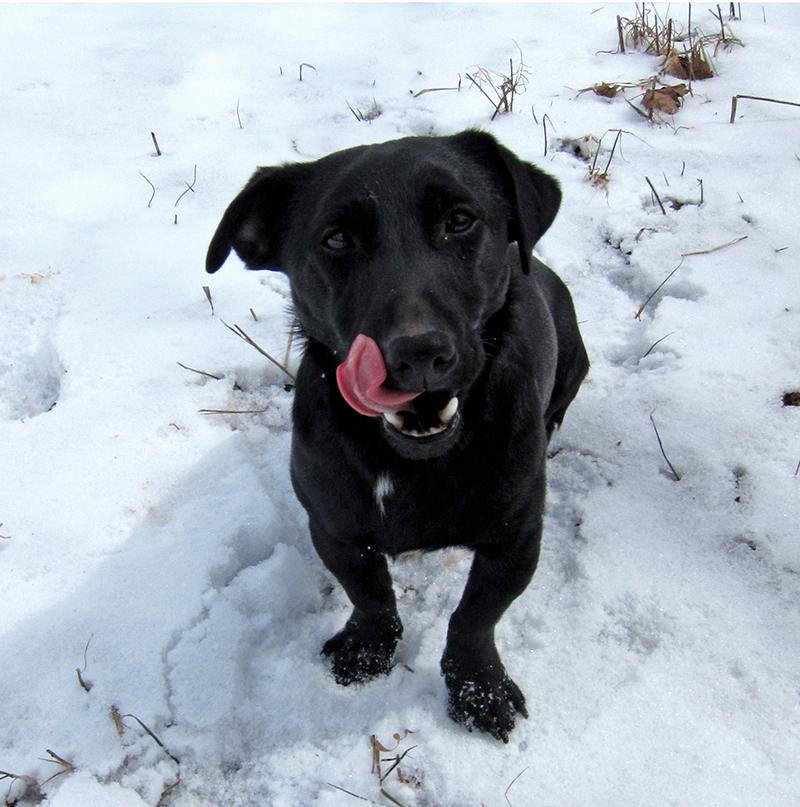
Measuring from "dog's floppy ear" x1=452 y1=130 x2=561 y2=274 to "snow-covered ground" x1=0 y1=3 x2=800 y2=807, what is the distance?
1.09 meters

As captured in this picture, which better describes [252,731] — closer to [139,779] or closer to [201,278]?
[139,779]

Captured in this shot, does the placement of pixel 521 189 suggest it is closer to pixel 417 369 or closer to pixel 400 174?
pixel 400 174

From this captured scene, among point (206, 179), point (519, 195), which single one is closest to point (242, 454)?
point (519, 195)

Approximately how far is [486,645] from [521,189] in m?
1.27

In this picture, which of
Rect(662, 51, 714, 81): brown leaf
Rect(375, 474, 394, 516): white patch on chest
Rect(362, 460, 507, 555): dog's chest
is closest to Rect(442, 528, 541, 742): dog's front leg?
Rect(362, 460, 507, 555): dog's chest

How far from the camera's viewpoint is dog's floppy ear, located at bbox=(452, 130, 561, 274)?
2.00 metres

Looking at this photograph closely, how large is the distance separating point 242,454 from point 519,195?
4.76 feet

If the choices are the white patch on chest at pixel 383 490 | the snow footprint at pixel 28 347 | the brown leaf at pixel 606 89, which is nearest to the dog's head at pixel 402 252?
Answer: the white patch on chest at pixel 383 490

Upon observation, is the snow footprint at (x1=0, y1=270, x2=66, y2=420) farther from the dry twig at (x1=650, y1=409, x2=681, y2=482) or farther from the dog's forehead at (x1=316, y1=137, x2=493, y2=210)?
the dry twig at (x1=650, y1=409, x2=681, y2=482)

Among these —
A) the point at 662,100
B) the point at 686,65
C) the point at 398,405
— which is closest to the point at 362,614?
the point at 398,405

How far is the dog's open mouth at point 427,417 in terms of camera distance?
5.70 ft

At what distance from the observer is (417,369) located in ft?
5.04

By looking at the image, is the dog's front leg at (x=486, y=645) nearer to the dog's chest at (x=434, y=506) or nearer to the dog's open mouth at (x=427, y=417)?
the dog's chest at (x=434, y=506)

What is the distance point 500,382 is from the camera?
6.36 ft
